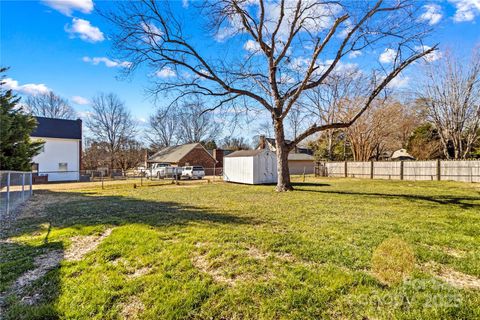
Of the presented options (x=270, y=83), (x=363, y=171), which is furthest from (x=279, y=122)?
(x=363, y=171)

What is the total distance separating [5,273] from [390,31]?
14.0 metres

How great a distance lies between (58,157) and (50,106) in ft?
54.9

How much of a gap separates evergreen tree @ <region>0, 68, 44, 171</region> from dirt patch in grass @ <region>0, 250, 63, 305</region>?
1091 centimetres

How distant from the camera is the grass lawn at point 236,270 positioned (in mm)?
2579

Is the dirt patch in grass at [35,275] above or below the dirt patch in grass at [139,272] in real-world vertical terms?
below

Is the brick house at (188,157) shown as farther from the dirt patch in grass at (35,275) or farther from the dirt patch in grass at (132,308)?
the dirt patch in grass at (132,308)

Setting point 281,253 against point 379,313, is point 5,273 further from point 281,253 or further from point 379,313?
point 379,313

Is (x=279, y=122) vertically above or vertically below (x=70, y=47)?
below

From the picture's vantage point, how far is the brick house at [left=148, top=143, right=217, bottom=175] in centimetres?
3186

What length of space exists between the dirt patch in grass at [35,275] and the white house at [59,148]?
2597 centimetres

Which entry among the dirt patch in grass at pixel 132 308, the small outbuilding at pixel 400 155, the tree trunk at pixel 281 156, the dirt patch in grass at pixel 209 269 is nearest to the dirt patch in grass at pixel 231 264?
the dirt patch in grass at pixel 209 269

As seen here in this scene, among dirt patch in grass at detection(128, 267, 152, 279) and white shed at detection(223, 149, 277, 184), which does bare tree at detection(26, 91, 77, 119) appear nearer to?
white shed at detection(223, 149, 277, 184)

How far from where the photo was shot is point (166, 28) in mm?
11609

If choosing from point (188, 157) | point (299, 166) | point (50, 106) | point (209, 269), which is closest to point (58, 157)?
point (188, 157)
